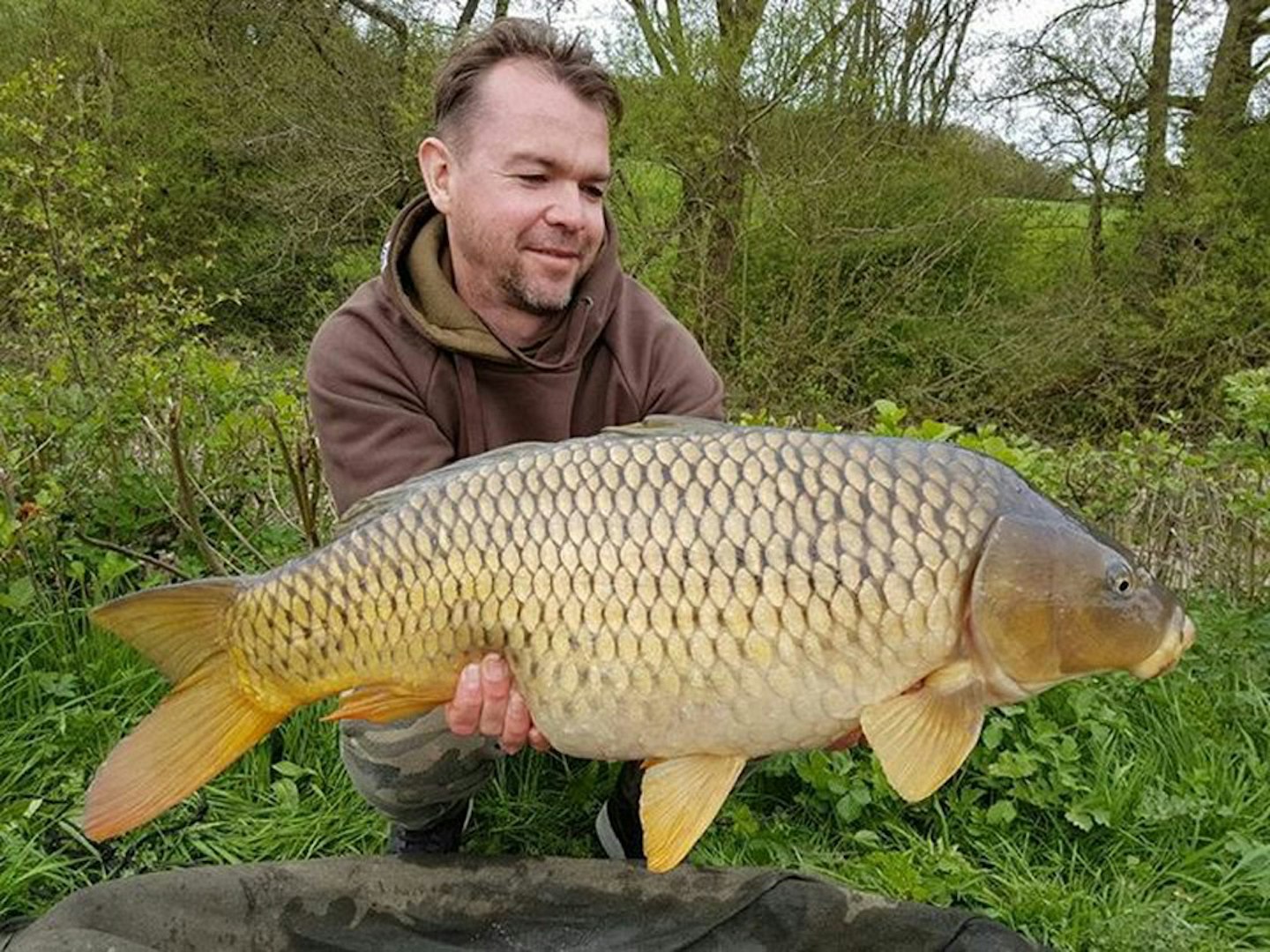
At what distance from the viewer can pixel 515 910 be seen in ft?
5.15

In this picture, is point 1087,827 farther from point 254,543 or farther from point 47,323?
point 47,323

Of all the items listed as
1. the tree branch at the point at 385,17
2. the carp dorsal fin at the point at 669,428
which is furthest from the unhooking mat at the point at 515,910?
the tree branch at the point at 385,17

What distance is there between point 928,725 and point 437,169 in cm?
105

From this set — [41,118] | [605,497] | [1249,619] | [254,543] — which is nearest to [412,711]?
[605,497]

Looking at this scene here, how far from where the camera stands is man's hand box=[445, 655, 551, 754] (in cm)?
122

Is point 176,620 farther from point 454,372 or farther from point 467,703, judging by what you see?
point 454,372

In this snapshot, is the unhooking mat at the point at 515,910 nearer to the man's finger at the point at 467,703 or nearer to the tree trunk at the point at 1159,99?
the man's finger at the point at 467,703

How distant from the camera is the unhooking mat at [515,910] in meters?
1.46

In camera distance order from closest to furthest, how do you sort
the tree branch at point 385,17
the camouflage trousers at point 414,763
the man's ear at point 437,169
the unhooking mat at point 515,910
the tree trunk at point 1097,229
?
1. the unhooking mat at point 515,910
2. the camouflage trousers at point 414,763
3. the man's ear at point 437,169
4. the tree trunk at point 1097,229
5. the tree branch at point 385,17

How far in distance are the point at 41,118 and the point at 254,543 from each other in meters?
1.01

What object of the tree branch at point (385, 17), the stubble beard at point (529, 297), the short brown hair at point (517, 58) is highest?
the tree branch at point (385, 17)

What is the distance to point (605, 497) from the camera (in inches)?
44.9

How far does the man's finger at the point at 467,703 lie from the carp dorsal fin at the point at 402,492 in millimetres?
182

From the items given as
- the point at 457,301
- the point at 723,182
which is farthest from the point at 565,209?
the point at 723,182
